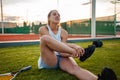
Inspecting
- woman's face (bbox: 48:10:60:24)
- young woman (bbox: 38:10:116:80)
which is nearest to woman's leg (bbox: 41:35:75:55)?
young woman (bbox: 38:10:116:80)

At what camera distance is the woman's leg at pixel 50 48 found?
2748 millimetres

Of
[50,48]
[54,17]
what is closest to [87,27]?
[54,17]

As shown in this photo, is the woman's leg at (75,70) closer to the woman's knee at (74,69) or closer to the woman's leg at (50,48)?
the woman's knee at (74,69)

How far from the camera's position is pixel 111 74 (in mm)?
2338

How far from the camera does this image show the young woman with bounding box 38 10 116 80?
273 cm

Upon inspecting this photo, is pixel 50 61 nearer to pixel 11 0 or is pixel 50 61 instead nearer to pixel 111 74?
pixel 111 74

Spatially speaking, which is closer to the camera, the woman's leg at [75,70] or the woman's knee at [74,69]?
the woman's leg at [75,70]

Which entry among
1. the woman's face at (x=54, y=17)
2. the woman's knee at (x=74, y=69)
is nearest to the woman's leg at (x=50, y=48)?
the woman's knee at (x=74, y=69)

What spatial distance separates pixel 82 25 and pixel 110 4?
5.39 m

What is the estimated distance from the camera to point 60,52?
284 cm

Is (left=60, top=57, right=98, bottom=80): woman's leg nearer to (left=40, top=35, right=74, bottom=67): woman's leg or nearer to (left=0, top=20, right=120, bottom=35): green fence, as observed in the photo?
(left=40, top=35, right=74, bottom=67): woman's leg

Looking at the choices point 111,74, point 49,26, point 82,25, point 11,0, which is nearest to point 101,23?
point 82,25

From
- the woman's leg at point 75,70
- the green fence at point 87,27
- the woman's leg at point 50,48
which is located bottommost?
the woman's leg at point 75,70

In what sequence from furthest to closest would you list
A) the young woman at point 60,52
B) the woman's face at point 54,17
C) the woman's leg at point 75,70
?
the woman's face at point 54,17 → the young woman at point 60,52 → the woman's leg at point 75,70
